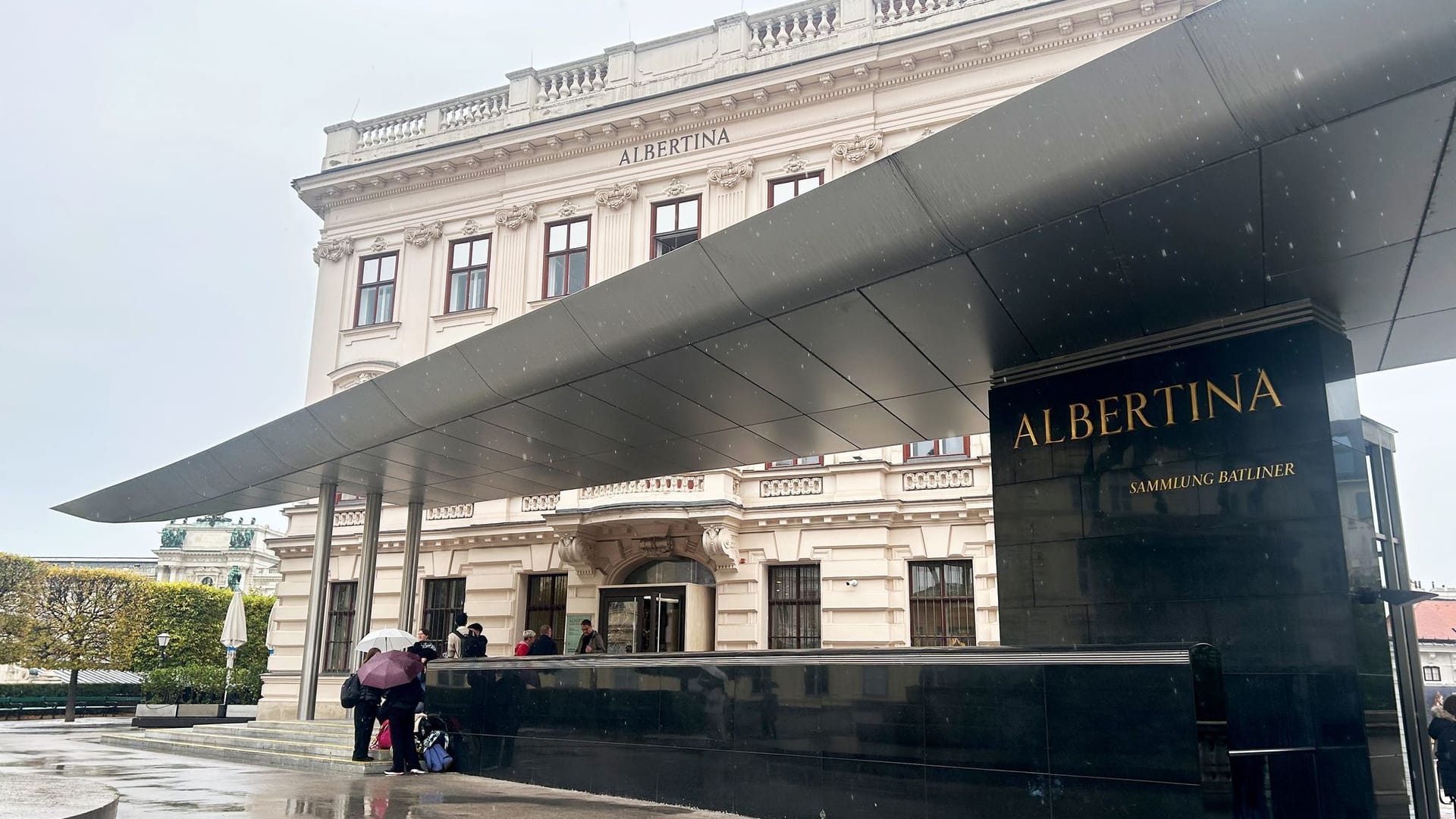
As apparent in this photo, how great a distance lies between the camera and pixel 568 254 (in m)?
29.3

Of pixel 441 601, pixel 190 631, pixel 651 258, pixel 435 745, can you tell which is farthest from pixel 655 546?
pixel 190 631

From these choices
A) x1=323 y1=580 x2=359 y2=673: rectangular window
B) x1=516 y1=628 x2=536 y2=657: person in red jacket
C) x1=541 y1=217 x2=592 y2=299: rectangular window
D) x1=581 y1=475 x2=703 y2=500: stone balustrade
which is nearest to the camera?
x1=516 y1=628 x2=536 y2=657: person in red jacket

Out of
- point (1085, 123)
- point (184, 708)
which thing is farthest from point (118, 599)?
point (1085, 123)

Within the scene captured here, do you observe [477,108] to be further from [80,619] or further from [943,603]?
[80,619]

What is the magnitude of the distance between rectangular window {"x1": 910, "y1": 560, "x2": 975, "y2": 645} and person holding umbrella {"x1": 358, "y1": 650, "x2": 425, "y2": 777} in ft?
41.0

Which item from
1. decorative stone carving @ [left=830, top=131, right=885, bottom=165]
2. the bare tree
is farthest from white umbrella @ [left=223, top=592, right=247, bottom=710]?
decorative stone carving @ [left=830, top=131, right=885, bottom=165]

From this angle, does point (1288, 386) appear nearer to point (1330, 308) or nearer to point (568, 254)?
point (1330, 308)

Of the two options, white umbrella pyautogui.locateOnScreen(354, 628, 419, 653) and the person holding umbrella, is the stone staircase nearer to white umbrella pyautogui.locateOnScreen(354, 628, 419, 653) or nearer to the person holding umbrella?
the person holding umbrella

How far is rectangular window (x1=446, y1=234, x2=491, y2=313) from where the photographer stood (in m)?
30.3

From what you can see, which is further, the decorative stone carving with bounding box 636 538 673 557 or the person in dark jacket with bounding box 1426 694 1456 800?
the decorative stone carving with bounding box 636 538 673 557

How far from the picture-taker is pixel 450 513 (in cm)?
2906

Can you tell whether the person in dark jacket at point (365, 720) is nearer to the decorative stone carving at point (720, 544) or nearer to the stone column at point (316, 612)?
the stone column at point (316, 612)

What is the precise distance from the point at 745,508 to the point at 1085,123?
1826cm

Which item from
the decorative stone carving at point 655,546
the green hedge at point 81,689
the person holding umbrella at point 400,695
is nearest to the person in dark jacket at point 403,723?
the person holding umbrella at point 400,695
